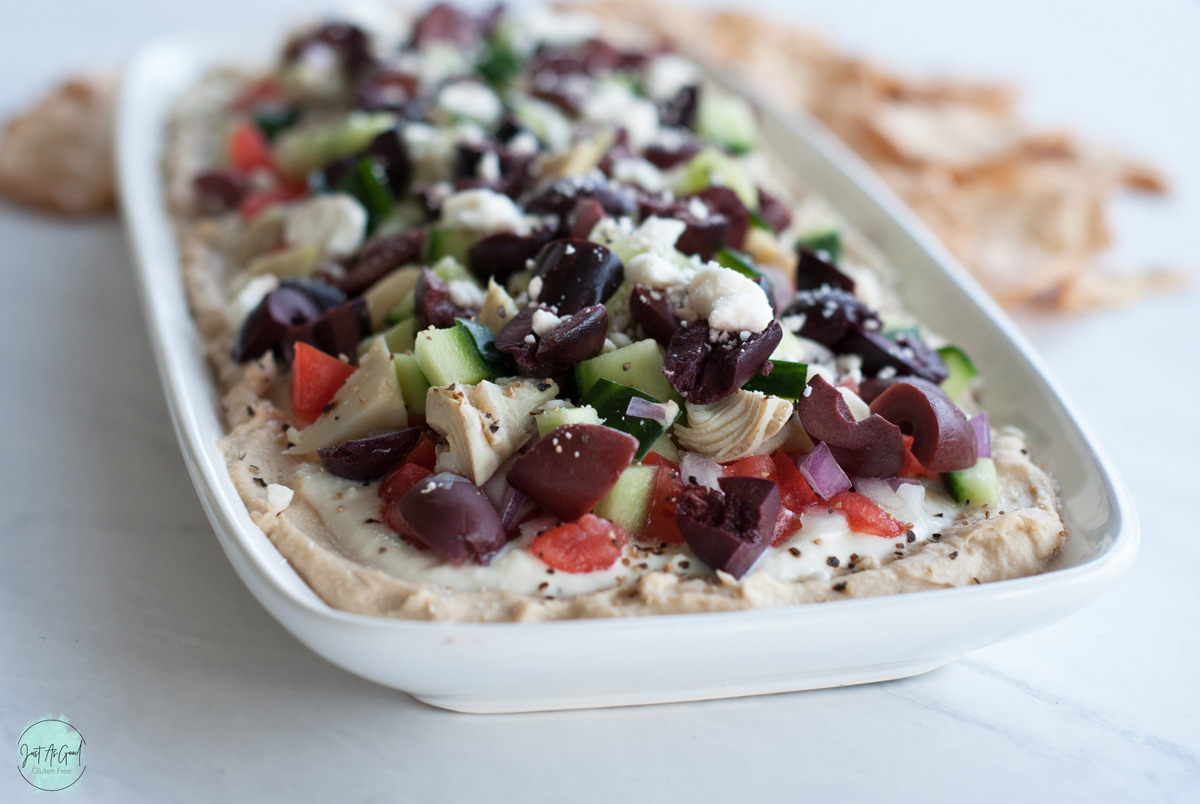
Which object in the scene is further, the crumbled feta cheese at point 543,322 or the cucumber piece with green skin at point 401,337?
the cucumber piece with green skin at point 401,337

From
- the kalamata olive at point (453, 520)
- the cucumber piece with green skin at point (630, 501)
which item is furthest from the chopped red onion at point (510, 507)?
the cucumber piece with green skin at point (630, 501)

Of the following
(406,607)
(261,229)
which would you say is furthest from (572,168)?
(406,607)

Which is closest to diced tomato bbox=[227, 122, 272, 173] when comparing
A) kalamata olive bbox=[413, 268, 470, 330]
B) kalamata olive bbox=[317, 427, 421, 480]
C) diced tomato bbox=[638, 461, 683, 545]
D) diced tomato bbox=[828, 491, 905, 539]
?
kalamata olive bbox=[413, 268, 470, 330]

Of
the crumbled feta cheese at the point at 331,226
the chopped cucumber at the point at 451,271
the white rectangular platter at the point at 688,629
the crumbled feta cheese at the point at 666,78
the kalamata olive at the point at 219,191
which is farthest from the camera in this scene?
the crumbled feta cheese at the point at 666,78

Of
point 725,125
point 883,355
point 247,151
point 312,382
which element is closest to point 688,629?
point 883,355

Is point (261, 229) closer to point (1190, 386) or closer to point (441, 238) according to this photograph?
point (441, 238)

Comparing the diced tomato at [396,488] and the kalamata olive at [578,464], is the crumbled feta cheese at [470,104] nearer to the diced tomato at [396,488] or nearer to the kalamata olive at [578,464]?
the diced tomato at [396,488]
